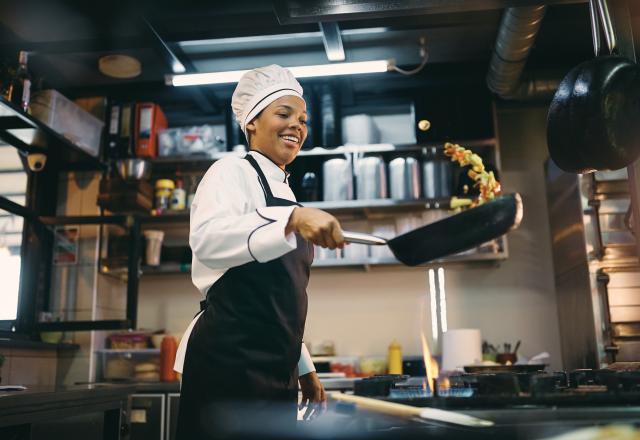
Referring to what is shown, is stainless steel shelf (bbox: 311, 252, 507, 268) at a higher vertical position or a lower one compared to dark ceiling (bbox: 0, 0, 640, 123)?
lower

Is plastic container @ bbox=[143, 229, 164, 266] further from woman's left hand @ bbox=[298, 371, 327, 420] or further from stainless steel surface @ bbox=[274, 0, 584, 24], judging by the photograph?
woman's left hand @ bbox=[298, 371, 327, 420]

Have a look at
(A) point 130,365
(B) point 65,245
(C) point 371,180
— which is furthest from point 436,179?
(B) point 65,245

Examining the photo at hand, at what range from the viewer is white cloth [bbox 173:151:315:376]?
4.26 feet

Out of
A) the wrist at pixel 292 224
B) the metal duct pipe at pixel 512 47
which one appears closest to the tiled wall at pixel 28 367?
the wrist at pixel 292 224

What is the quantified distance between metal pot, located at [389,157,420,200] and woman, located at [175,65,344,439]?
2615mm

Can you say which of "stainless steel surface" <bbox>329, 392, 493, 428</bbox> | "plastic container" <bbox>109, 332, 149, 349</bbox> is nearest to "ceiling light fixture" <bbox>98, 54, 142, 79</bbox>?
"plastic container" <bbox>109, 332, 149, 349</bbox>

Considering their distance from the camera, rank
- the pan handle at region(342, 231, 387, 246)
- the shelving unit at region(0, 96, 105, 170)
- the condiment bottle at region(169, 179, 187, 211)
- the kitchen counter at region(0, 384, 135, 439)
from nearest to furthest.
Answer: the pan handle at region(342, 231, 387, 246)
the kitchen counter at region(0, 384, 135, 439)
the shelving unit at region(0, 96, 105, 170)
the condiment bottle at region(169, 179, 187, 211)

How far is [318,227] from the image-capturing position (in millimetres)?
1233

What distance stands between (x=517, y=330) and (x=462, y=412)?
3477 millimetres

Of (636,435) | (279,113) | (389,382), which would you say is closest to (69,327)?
(279,113)

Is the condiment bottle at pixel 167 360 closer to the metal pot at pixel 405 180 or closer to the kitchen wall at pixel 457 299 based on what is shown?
the kitchen wall at pixel 457 299

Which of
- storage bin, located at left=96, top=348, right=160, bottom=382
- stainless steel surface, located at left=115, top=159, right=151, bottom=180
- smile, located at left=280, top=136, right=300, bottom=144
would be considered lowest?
storage bin, located at left=96, top=348, right=160, bottom=382

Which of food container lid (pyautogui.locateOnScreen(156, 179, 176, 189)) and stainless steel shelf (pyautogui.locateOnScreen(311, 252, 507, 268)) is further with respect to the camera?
food container lid (pyautogui.locateOnScreen(156, 179, 176, 189))

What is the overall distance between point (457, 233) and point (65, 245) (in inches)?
141
